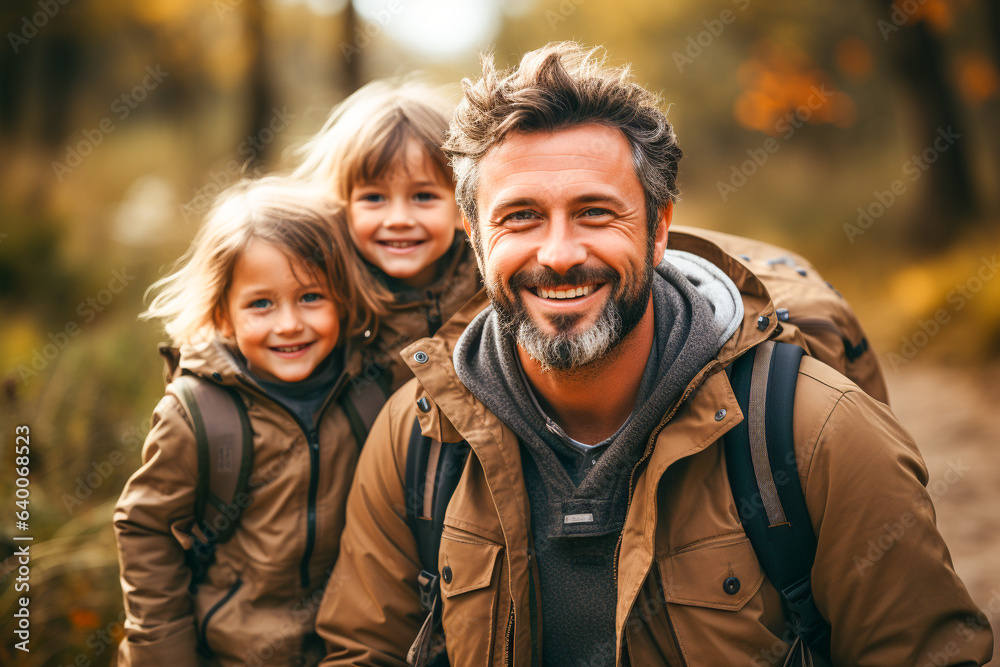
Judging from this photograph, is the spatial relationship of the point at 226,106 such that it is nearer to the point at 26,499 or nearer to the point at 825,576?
the point at 26,499

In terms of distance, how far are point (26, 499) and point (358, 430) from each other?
2.72 meters

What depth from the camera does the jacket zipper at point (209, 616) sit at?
112 inches

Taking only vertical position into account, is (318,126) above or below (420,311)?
above

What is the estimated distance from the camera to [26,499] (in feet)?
14.1

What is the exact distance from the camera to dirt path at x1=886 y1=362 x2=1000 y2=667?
507 centimetres

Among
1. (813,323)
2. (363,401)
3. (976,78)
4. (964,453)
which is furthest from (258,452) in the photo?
(976,78)

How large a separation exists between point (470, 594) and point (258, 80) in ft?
31.2

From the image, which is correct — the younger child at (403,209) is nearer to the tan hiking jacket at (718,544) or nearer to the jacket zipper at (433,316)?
the jacket zipper at (433,316)

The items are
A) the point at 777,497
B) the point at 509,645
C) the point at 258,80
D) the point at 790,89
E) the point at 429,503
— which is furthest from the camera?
the point at 790,89

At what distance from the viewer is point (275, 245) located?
3.05 metres

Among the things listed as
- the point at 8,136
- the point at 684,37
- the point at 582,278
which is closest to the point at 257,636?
the point at 582,278

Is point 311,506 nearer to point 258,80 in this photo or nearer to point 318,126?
point 258,80

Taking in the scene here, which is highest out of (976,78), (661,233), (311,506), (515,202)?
(976,78)

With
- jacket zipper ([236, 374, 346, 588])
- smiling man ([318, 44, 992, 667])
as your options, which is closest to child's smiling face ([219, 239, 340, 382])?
jacket zipper ([236, 374, 346, 588])
